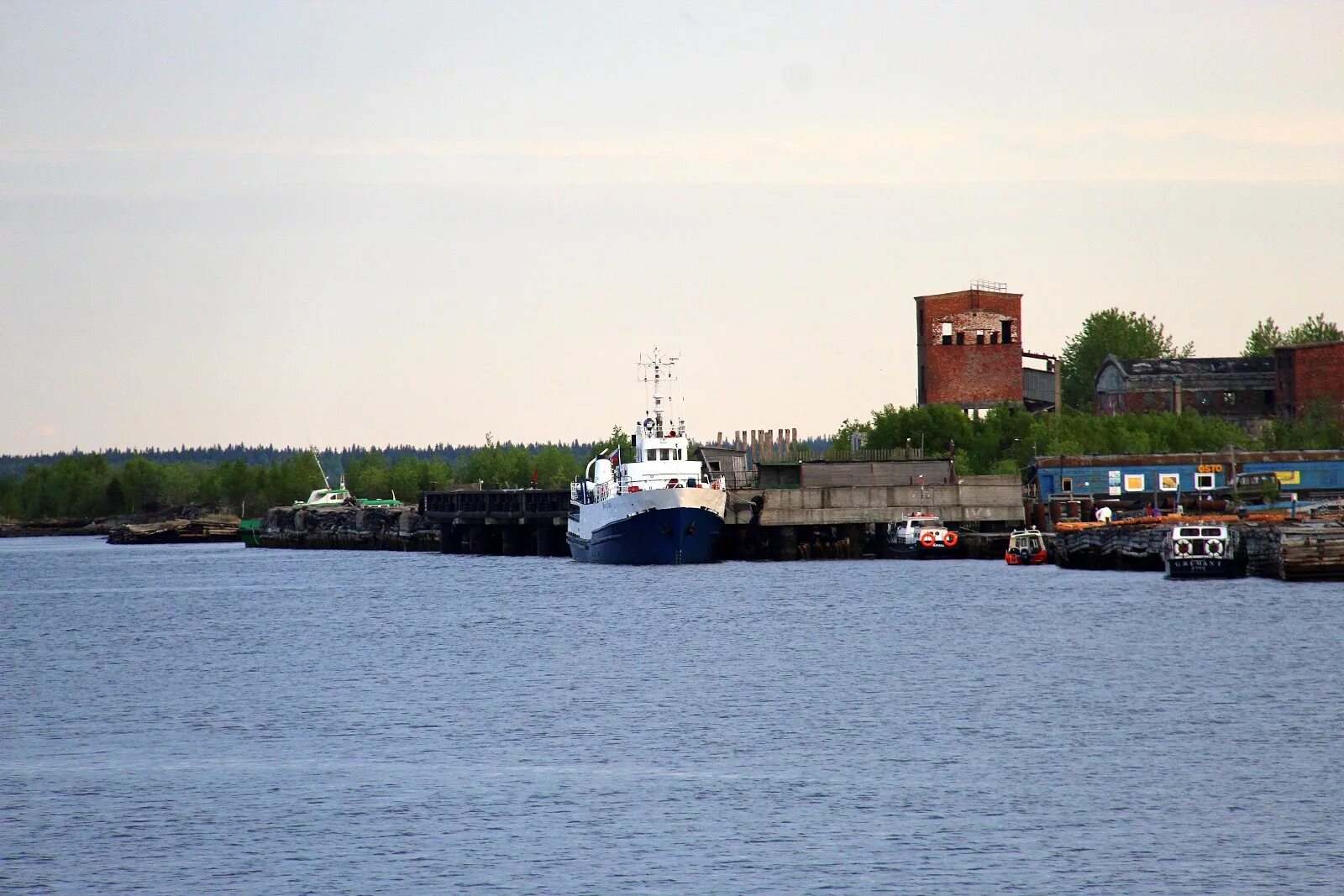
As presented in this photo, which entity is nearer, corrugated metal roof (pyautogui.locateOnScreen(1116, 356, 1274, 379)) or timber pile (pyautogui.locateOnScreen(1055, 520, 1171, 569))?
timber pile (pyautogui.locateOnScreen(1055, 520, 1171, 569))

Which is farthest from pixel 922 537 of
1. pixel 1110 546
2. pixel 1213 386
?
pixel 1213 386

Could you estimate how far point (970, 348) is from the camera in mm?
158750

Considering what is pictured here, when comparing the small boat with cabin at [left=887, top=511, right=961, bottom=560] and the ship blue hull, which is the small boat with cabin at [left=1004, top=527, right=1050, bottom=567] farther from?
the ship blue hull

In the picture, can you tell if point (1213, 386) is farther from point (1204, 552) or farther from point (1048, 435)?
point (1204, 552)

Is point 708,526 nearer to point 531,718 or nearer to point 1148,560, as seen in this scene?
point 1148,560

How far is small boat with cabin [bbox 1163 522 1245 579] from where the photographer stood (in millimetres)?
88438

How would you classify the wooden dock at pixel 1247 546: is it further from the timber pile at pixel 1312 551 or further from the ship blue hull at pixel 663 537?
the ship blue hull at pixel 663 537

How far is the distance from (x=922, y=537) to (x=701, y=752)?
268ft

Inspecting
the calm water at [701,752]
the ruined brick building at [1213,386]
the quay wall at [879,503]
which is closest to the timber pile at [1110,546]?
the quay wall at [879,503]

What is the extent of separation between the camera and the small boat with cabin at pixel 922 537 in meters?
121

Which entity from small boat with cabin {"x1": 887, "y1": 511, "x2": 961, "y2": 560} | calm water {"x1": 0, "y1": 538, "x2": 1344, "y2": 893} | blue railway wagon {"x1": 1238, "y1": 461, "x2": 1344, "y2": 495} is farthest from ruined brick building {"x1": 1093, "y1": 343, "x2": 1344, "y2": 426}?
calm water {"x1": 0, "y1": 538, "x2": 1344, "y2": 893}

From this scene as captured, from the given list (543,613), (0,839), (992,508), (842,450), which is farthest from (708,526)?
(0,839)

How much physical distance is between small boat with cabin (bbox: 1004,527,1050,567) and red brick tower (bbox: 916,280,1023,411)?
Answer: 46164mm

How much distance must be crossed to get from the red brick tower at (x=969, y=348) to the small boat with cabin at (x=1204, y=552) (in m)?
68.2
